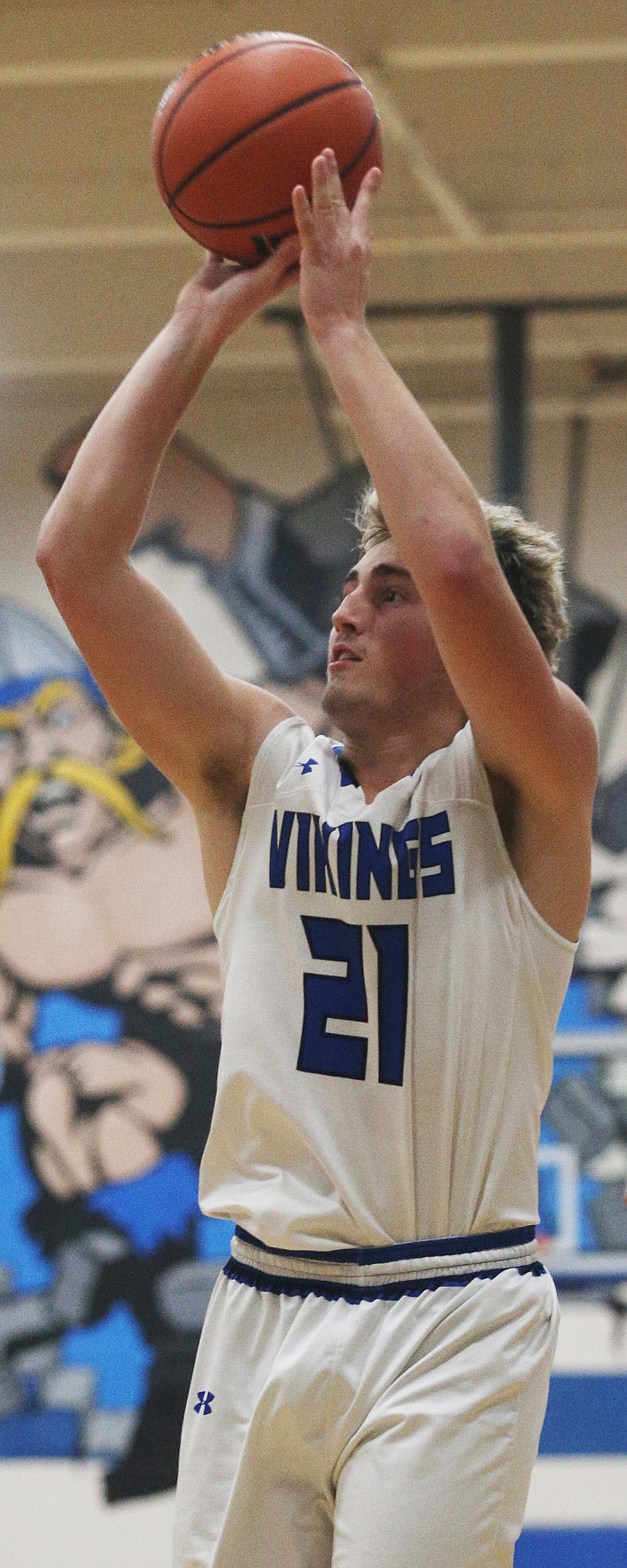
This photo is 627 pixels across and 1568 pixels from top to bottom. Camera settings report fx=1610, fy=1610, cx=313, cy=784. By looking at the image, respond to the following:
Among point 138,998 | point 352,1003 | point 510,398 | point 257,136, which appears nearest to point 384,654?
point 352,1003

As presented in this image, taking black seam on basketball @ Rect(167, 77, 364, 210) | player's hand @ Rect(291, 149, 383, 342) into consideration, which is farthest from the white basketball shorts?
black seam on basketball @ Rect(167, 77, 364, 210)

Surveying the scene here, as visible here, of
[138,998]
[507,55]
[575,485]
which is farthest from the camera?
[575,485]

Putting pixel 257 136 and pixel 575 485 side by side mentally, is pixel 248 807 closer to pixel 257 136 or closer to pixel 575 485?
pixel 257 136

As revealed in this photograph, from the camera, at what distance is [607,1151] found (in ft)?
20.2

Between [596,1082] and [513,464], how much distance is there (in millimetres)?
2409

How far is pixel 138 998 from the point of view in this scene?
641cm

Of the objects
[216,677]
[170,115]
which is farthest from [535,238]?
[216,677]

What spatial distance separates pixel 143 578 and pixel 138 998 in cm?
459

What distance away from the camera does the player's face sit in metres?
2.05

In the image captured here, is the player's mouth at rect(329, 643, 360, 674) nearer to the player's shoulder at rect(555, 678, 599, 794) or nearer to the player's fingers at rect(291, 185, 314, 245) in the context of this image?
the player's shoulder at rect(555, 678, 599, 794)

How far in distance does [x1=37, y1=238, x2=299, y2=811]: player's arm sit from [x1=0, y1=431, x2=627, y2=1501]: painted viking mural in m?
4.39

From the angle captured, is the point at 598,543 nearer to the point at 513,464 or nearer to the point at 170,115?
the point at 513,464

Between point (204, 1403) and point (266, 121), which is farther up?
point (266, 121)

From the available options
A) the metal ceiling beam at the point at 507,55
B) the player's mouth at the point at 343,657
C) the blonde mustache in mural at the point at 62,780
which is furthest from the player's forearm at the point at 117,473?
the blonde mustache in mural at the point at 62,780
